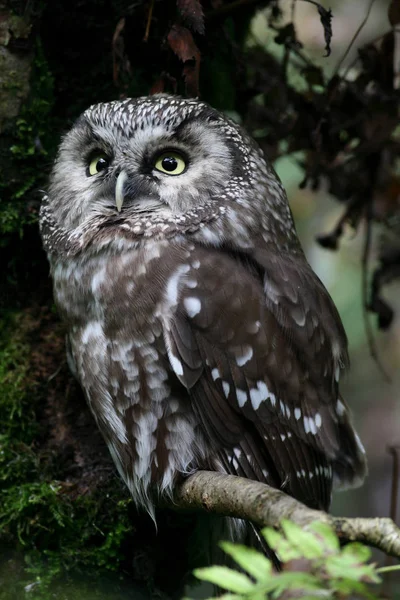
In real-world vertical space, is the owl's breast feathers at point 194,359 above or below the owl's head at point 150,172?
below

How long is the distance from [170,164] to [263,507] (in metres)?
1.51

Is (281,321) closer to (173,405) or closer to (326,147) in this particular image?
(173,405)

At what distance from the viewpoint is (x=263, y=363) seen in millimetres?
2953

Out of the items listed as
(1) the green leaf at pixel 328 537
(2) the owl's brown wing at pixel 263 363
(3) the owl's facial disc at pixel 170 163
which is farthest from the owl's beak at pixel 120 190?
(1) the green leaf at pixel 328 537

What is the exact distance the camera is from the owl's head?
2936mm

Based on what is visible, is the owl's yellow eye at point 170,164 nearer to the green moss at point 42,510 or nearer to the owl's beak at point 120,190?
the owl's beak at point 120,190

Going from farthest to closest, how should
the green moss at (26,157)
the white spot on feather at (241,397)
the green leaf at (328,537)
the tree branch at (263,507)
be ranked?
the green moss at (26,157) < the white spot on feather at (241,397) < the tree branch at (263,507) < the green leaf at (328,537)

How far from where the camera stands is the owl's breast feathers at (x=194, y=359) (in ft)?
9.32

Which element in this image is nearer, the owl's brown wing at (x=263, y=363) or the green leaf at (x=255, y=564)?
the green leaf at (x=255, y=564)

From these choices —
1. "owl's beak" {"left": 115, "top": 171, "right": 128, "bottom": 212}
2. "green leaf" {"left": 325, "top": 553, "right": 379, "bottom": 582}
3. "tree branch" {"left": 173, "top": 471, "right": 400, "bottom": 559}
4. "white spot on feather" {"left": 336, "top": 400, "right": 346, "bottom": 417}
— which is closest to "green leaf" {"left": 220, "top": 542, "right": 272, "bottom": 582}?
"green leaf" {"left": 325, "top": 553, "right": 379, "bottom": 582}

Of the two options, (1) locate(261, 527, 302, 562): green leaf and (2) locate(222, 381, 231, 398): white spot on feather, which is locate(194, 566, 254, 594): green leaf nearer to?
(1) locate(261, 527, 302, 562): green leaf

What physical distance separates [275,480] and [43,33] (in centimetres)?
219

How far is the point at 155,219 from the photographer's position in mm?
2959

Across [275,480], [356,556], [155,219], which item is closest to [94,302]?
[155,219]
